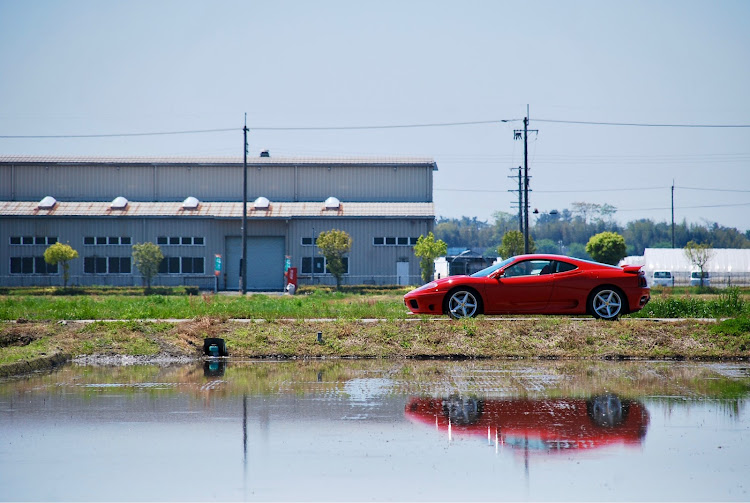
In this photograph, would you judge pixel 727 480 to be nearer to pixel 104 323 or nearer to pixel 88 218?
pixel 104 323

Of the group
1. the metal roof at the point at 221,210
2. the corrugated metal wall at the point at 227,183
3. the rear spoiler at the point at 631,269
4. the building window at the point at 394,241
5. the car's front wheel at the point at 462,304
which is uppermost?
the corrugated metal wall at the point at 227,183

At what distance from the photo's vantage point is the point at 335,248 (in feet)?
172

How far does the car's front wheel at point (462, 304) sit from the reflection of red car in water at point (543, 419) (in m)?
6.39

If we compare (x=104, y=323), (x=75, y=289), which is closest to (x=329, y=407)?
(x=104, y=323)

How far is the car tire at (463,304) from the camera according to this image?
52.8 feet

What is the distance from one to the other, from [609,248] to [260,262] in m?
34.4

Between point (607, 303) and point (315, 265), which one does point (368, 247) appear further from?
point (607, 303)

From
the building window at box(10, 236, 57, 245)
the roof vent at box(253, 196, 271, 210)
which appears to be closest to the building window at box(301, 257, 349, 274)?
the roof vent at box(253, 196, 271, 210)

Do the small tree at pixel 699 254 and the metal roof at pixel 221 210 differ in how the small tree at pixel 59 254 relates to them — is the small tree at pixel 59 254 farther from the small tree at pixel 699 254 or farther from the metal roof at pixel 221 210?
the small tree at pixel 699 254

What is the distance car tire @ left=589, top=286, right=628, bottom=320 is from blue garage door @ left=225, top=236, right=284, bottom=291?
4089 cm

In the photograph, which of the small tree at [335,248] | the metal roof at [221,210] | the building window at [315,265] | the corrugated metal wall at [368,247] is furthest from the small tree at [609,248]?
the small tree at [335,248]

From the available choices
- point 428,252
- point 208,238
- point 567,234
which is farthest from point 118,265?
point 567,234

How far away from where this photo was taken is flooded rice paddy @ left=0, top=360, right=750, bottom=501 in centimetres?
601

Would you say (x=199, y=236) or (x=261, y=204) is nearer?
(x=199, y=236)
